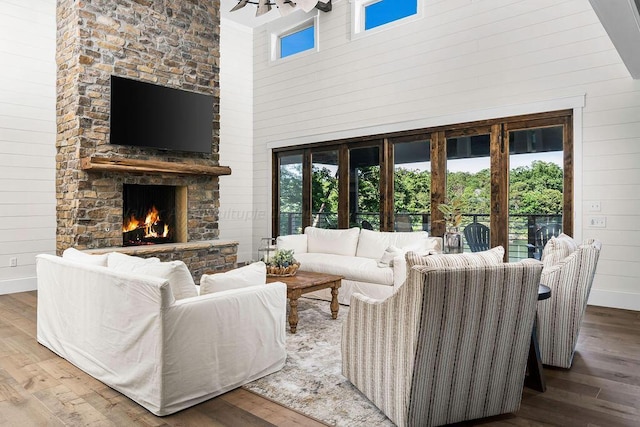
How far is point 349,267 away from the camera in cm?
493

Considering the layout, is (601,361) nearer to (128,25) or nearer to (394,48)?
(394,48)

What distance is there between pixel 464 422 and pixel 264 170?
6.58m

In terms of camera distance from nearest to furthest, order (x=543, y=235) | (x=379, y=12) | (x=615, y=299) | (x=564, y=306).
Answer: (x=564, y=306) < (x=615, y=299) < (x=543, y=235) < (x=379, y=12)

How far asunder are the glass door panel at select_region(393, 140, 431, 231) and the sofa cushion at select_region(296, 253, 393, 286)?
4.63ft

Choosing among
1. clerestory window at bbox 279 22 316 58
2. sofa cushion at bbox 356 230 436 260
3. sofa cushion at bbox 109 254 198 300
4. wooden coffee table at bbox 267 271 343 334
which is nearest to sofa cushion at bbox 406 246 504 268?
sofa cushion at bbox 109 254 198 300

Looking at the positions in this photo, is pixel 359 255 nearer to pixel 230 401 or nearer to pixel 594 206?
pixel 594 206

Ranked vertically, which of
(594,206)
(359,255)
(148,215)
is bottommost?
(359,255)

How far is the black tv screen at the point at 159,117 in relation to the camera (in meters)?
5.78

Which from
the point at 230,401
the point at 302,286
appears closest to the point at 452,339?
the point at 230,401

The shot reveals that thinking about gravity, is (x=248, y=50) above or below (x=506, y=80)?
above

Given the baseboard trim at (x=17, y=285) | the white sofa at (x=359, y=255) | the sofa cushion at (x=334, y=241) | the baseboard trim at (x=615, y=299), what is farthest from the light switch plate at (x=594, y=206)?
the baseboard trim at (x=17, y=285)

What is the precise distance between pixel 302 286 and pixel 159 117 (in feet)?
12.1

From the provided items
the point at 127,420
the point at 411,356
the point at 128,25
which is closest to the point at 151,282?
the point at 127,420

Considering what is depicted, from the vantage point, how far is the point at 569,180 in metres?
5.06
